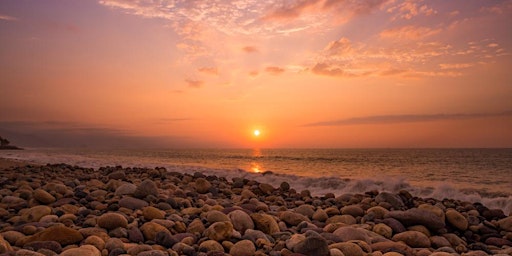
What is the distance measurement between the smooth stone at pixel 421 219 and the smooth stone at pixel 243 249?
125 inches

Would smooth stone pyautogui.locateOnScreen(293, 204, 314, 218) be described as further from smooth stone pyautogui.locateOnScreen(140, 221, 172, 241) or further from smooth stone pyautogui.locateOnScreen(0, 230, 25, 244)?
smooth stone pyautogui.locateOnScreen(0, 230, 25, 244)

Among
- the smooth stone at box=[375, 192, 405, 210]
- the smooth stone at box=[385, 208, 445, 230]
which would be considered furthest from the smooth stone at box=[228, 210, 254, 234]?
the smooth stone at box=[375, 192, 405, 210]

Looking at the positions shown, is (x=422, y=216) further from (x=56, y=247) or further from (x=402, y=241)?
(x=56, y=247)

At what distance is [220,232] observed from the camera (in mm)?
4547

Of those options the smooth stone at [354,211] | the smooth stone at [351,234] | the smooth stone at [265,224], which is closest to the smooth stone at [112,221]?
the smooth stone at [265,224]

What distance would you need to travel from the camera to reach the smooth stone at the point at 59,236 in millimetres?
4066

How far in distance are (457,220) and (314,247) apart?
3901mm

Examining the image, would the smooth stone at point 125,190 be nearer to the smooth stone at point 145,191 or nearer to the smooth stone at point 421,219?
the smooth stone at point 145,191

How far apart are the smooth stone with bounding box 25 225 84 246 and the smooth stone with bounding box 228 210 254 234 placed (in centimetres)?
204

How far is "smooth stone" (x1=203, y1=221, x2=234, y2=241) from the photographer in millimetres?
4500

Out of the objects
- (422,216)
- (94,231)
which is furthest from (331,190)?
(94,231)

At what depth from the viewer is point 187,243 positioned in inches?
170

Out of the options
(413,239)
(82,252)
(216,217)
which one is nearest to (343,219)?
(413,239)

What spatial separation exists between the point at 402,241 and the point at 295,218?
1.71 metres
